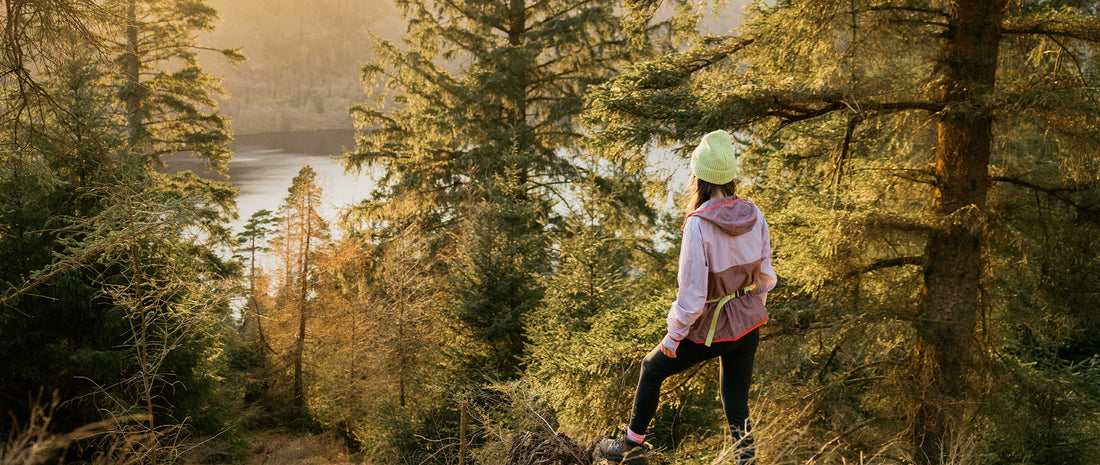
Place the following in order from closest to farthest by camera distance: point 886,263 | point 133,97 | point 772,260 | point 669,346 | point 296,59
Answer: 1. point 669,346
2. point 886,263
3. point 772,260
4. point 133,97
5. point 296,59

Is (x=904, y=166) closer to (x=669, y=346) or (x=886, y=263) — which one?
(x=886, y=263)

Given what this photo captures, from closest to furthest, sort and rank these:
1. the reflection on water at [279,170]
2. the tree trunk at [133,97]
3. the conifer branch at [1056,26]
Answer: the conifer branch at [1056,26] < the tree trunk at [133,97] < the reflection on water at [279,170]

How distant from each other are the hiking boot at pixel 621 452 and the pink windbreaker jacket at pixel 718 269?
0.48 metres

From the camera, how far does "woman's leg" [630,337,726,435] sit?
9.15 ft

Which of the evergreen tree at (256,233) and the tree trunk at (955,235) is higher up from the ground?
the tree trunk at (955,235)

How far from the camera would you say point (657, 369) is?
2.88m

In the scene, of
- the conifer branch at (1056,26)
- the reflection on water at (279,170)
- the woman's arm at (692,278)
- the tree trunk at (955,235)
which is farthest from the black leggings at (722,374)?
the reflection on water at (279,170)

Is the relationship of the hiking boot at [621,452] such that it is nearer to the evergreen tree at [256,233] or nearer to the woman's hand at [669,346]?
the woman's hand at [669,346]

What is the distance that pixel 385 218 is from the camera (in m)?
15.7

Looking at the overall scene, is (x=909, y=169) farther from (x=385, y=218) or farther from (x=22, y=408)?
(x=385, y=218)

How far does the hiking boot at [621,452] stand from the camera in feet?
8.56

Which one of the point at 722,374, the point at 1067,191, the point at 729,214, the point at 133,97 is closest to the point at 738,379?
the point at 722,374

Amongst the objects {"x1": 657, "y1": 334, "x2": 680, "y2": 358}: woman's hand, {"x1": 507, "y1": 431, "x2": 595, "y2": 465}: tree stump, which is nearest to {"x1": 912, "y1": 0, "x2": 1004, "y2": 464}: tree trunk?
{"x1": 657, "y1": 334, "x2": 680, "y2": 358}: woman's hand

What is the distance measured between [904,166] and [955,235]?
35.5 inches
